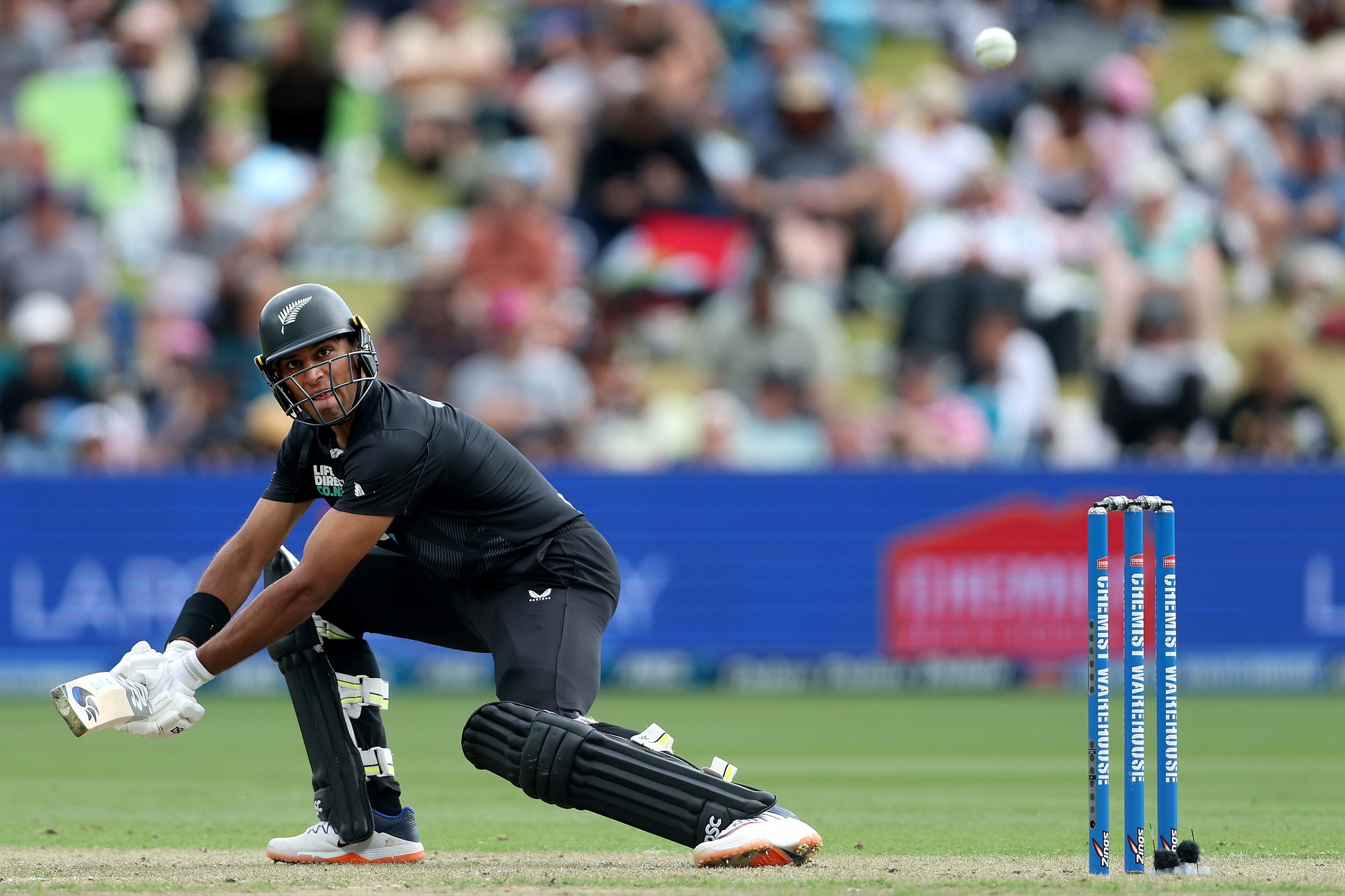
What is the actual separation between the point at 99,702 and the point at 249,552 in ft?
3.07

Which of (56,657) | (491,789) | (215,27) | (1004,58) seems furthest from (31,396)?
(1004,58)

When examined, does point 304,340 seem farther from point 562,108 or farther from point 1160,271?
point 562,108

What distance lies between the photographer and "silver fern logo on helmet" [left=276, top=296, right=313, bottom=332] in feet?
19.1

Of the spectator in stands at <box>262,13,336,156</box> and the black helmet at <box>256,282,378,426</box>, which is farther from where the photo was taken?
the spectator in stands at <box>262,13,336,156</box>

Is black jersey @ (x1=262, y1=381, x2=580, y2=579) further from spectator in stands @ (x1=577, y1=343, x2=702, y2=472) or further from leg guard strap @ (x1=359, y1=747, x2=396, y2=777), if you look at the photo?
spectator in stands @ (x1=577, y1=343, x2=702, y2=472)

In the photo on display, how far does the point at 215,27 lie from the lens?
1925cm

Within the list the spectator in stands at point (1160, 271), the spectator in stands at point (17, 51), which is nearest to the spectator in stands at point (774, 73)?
the spectator in stands at point (1160, 271)

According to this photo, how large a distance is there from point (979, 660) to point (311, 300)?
28.3 feet

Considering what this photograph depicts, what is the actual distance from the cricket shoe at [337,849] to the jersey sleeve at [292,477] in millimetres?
1125

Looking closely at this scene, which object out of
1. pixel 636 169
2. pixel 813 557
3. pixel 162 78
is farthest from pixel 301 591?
pixel 162 78

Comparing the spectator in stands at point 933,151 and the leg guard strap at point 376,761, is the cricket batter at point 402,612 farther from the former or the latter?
the spectator in stands at point 933,151

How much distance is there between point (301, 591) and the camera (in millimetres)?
5613

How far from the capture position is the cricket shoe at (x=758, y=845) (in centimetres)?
554

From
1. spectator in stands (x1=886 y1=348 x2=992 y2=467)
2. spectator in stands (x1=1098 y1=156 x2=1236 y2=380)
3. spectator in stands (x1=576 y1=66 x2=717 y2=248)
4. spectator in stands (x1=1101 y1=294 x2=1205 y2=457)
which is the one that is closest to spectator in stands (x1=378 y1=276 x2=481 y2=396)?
spectator in stands (x1=576 y1=66 x2=717 y2=248)
